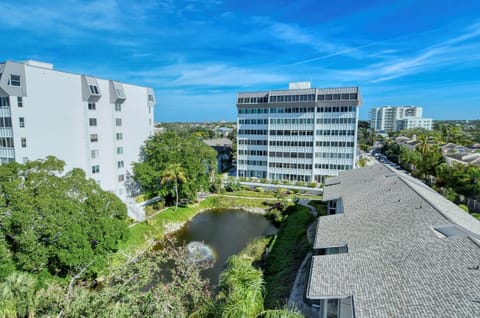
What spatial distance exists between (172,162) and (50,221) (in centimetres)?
1750

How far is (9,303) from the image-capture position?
9805 millimetres

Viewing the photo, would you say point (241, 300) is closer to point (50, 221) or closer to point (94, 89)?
point (50, 221)

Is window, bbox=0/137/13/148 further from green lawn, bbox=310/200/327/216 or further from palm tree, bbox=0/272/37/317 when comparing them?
green lawn, bbox=310/200/327/216

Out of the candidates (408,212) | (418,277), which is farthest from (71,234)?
(408,212)

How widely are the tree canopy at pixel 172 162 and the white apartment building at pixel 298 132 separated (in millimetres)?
15898

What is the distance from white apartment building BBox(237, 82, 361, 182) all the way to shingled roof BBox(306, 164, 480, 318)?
28.3 m

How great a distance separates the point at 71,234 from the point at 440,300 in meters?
17.8

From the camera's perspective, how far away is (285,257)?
68.2 ft

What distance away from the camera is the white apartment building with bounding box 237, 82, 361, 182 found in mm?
43406

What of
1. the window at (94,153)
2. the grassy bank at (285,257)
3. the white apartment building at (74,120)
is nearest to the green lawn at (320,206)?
the grassy bank at (285,257)

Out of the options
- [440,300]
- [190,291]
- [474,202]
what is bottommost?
[474,202]

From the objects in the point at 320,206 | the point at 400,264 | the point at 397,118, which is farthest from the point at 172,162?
the point at 397,118

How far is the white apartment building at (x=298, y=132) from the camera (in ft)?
142

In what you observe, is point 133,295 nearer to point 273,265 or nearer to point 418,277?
point 418,277
